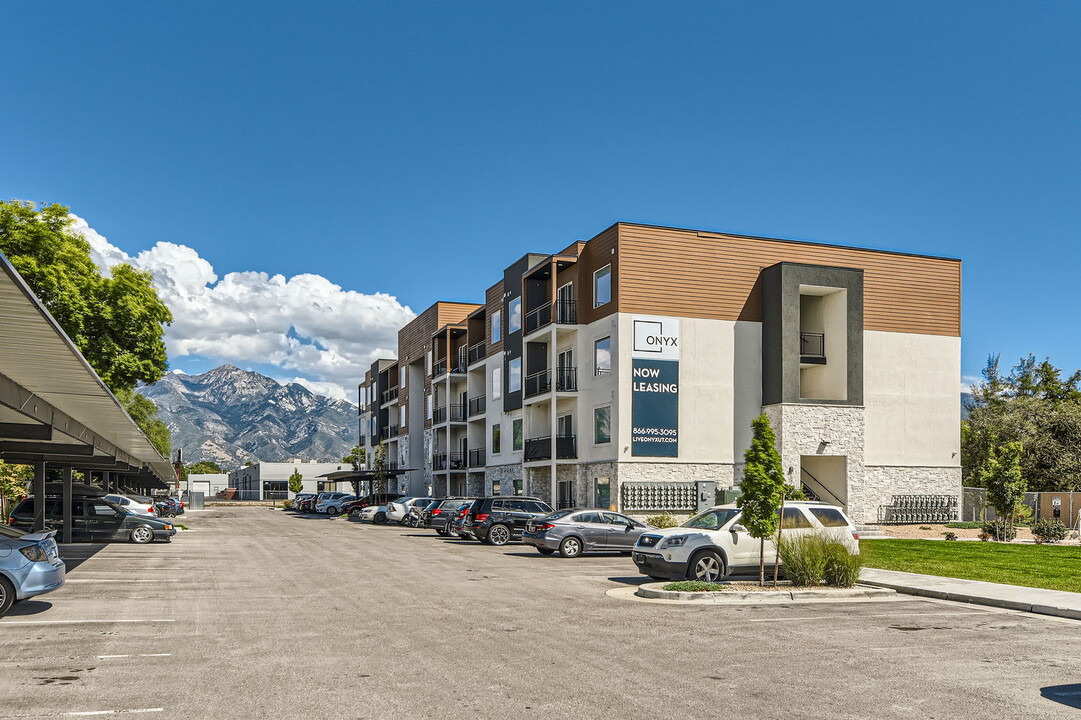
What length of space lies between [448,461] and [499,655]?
48.5 m

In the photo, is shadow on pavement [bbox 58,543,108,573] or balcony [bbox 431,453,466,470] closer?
shadow on pavement [bbox 58,543,108,573]

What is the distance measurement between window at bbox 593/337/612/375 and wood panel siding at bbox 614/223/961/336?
2.07 meters

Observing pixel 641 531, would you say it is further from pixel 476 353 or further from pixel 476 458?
pixel 476 353

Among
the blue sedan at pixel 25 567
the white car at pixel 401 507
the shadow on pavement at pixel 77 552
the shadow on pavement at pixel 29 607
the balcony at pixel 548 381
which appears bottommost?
the white car at pixel 401 507

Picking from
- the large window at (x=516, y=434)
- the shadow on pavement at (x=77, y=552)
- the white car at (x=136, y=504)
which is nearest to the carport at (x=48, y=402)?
the shadow on pavement at (x=77, y=552)

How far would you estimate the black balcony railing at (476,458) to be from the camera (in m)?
56.2

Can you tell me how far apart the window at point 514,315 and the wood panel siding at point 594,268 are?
5.34 m

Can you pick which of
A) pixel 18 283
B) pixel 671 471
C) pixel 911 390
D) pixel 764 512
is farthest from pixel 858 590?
pixel 911 390

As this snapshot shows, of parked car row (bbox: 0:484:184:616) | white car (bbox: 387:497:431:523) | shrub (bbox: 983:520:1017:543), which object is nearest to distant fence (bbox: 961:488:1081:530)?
shrub (bbox: 983:520:1017:543)

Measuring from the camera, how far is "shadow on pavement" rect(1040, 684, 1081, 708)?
30.3 feet

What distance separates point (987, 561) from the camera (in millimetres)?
24328

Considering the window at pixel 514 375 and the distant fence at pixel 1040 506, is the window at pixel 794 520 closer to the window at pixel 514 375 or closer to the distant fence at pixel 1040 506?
the distant fence at pixel 1040 506

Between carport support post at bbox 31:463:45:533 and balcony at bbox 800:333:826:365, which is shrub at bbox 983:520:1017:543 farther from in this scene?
carport support post at bbox 31:463:45:533

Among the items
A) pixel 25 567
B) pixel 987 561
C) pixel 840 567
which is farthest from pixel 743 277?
pixel 25 567
